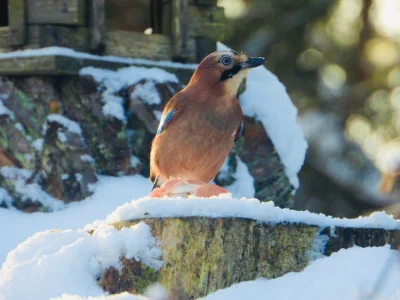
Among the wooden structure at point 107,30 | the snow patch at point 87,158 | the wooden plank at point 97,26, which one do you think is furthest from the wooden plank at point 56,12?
the snow patch at point 87,158

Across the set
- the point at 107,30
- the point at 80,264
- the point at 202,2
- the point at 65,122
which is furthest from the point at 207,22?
the point at 80,264

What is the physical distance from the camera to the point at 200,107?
5125mm

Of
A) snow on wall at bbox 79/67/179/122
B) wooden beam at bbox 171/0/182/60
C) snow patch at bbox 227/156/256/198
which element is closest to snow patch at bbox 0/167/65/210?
snow on wall at bbox 79/67/179/122

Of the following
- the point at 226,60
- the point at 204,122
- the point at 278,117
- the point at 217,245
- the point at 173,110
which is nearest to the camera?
the point at 217,245

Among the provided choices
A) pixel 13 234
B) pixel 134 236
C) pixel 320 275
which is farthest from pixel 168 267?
pixel 13 234

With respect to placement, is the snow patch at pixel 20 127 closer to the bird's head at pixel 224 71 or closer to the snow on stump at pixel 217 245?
the bird's head at pixel 224 71

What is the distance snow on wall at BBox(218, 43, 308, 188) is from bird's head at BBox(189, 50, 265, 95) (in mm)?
2664

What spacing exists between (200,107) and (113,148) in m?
2.37

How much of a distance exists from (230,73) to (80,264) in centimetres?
203

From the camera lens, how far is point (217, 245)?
3422 millimetres

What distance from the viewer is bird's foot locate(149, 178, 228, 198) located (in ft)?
13.6

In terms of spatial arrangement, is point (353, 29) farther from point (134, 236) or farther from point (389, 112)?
point (134, 236)


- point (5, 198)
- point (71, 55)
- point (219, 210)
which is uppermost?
point (219, 210)

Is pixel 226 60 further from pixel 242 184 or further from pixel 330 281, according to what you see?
pixel 242 184
